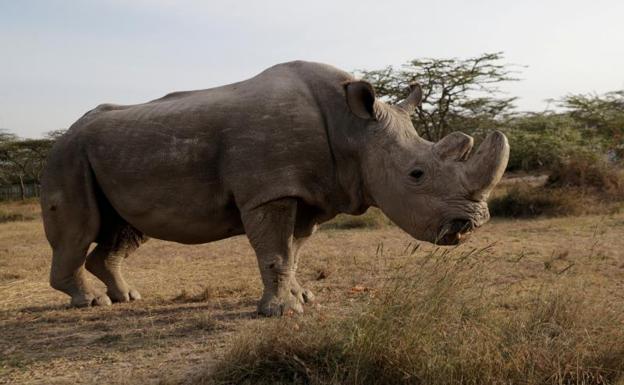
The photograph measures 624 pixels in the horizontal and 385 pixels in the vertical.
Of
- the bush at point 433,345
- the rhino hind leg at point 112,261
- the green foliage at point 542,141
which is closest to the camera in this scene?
the bush at point 433,345

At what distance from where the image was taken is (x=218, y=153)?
16.7ft

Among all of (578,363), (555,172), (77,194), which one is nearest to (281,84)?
(77,194)

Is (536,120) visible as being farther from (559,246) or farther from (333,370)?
(333,370)

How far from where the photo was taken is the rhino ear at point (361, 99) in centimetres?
494

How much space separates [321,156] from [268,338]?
1859 mm

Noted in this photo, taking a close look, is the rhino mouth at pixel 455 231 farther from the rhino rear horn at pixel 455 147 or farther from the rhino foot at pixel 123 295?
the rhino foot at pixel 123 295

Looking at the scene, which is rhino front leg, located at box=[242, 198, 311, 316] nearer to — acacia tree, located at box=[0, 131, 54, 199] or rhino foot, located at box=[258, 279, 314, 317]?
rhino foot, located at box=[258, 279, 314, 317]

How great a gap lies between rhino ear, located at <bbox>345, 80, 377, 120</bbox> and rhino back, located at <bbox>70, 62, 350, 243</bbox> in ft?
0.74

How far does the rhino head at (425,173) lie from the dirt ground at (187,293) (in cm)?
38

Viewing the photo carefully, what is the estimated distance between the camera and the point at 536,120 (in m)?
27.8

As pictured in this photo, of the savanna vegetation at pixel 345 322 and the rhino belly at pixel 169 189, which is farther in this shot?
the rhino belly at pixel 169 189

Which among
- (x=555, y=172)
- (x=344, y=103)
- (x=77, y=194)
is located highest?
(x=344, y=103)

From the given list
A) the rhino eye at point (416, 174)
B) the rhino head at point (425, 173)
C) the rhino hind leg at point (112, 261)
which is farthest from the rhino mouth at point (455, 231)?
the rhino hind leg at point (112, 261)

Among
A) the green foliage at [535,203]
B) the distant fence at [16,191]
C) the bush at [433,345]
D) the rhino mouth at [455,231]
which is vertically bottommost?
the distant fence at [16,191]
